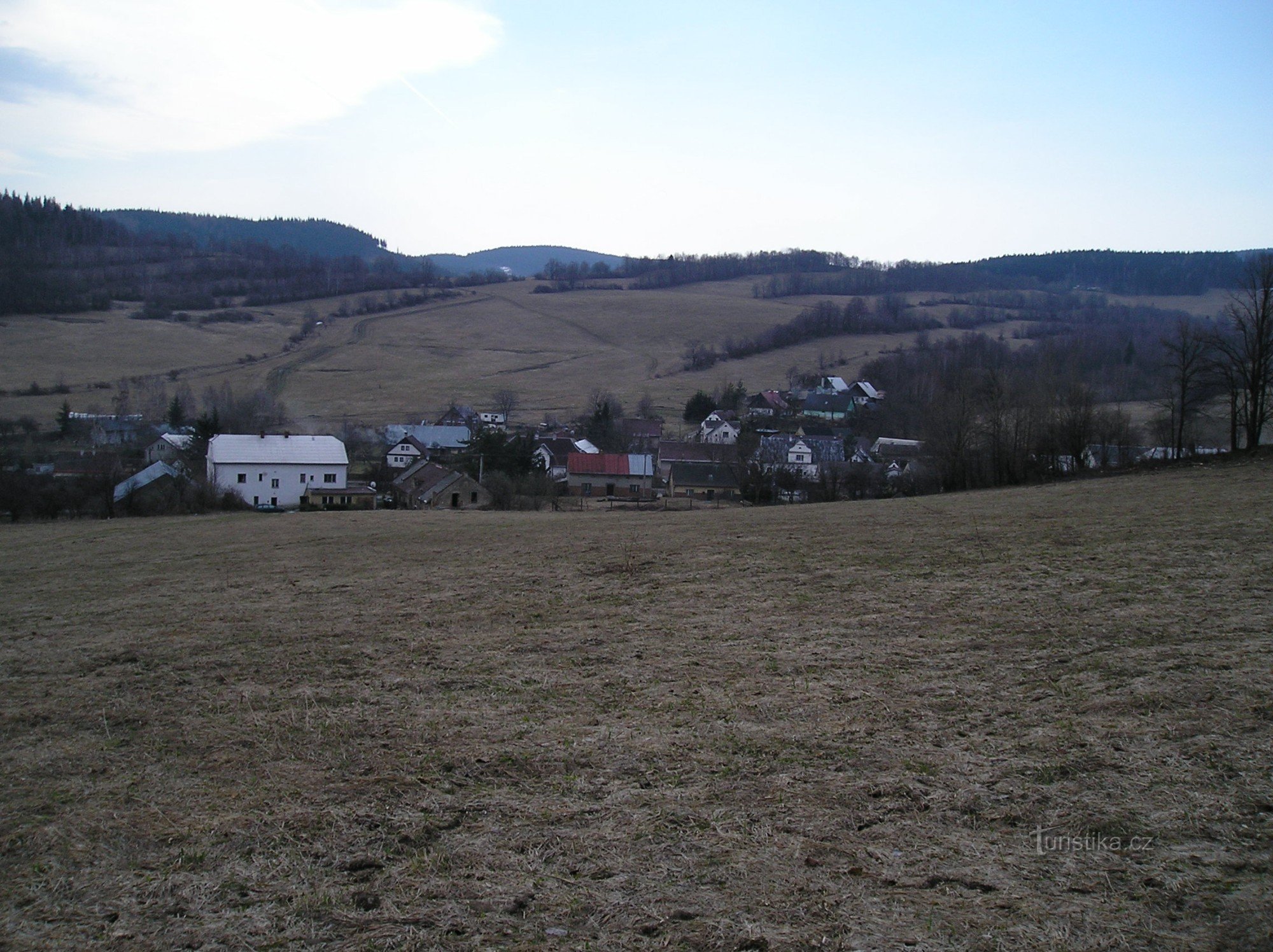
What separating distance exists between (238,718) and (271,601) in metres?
6.68

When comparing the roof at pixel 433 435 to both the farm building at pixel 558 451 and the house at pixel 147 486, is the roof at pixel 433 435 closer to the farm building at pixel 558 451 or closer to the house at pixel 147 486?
the farm building at pixel 558 451

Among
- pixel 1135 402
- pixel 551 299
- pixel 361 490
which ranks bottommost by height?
pixel 361 490

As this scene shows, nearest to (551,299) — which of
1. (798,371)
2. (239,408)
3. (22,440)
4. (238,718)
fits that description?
(798,371)

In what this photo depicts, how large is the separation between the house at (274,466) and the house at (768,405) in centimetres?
4592

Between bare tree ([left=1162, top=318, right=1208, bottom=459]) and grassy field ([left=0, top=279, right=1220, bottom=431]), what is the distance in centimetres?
5145

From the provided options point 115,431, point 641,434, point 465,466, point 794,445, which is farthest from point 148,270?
point 794,445

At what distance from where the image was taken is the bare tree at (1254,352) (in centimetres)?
3191

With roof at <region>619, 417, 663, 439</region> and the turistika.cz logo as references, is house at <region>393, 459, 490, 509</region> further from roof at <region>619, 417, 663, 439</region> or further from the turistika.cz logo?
the turistika.cz logo

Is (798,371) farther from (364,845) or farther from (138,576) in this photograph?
(364,845)

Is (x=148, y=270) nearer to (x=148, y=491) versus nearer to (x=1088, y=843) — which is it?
(x=148, y=491)

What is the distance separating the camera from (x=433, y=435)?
2798 inches

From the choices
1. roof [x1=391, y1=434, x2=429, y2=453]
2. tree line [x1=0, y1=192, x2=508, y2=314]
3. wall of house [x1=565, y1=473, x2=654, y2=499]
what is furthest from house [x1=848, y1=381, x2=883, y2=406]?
tree line [x1=0, y1=192, x2=508, y2=314]

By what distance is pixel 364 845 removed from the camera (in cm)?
600

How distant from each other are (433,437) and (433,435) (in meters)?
0.20
